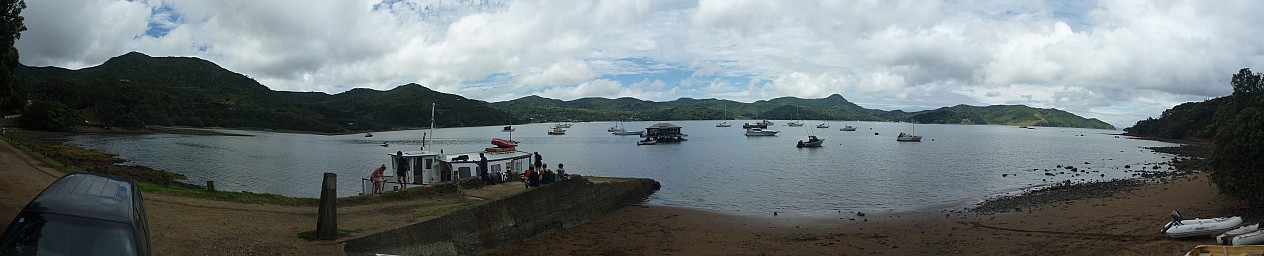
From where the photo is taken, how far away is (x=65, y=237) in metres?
6.64

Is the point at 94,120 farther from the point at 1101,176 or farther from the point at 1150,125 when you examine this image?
the point at 1150,125

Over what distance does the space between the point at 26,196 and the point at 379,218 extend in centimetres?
780

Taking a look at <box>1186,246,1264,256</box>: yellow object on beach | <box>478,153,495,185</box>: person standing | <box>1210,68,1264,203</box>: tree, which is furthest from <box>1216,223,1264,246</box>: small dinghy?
<box>478,153,495,185</box>: person standing

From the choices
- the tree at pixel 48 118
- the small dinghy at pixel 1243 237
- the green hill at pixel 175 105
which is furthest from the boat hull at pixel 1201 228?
the green hill at pixel 175 105

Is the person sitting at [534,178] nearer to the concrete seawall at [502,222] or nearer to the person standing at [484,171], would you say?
the concrete seawall at [502,222]

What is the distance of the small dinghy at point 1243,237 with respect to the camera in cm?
1476

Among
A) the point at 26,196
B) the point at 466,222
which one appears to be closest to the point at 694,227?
the point at 466,222

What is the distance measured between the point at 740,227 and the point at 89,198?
21.2m

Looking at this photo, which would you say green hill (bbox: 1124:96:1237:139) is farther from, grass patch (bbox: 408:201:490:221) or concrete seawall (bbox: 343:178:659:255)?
grass patch (bbox: 408:201:490:221)

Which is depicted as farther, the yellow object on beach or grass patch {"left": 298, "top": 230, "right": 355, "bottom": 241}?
grass patch {"left": 298, "top": 230, "right": 355, "bottom": 241}

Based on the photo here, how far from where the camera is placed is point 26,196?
1478 centimetres

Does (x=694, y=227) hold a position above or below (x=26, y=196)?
below

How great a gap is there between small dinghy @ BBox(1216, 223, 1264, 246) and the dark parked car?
21451mm

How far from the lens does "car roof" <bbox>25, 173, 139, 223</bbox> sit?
284 inches
